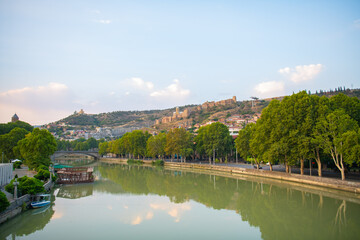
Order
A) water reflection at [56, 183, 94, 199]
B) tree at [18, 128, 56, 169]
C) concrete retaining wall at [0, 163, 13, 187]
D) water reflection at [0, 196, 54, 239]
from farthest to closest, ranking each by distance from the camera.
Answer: tree at [18, 128, 56, 169] < water reflection at [56, 183, 94, 199] < concrete retaining wall at [0, 163, 13, 187] < water reflection at [0, 196, 54, 239]

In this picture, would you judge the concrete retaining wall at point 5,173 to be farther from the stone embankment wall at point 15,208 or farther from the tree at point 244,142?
the tree at point 244,142

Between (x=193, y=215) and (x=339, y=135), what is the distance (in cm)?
1429

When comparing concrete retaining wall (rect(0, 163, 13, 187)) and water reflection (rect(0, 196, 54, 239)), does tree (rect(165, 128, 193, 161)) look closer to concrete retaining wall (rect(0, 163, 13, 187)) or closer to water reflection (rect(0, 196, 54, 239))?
concrete retaining wall (rect(0, 163, 13, 187))

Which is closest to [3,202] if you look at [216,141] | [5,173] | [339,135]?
[5,173]

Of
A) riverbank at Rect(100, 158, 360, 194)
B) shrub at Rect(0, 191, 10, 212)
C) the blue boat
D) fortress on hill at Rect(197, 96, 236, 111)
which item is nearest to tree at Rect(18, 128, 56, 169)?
the blue boat

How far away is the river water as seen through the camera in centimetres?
1384

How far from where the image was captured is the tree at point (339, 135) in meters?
21.3

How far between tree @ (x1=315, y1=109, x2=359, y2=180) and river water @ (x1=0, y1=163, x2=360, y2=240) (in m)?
3.19

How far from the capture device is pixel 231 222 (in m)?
15.8

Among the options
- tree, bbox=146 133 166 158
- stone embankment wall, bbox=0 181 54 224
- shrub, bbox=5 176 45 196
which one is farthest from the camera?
tree, bbox=146 133 166 158

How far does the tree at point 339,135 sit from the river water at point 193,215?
3190mm

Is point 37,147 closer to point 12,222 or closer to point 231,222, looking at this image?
point 12,222

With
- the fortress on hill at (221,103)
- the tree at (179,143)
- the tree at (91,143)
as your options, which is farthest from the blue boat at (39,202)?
the fortress on hill at (221,103)

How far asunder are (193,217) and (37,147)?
23.6m
